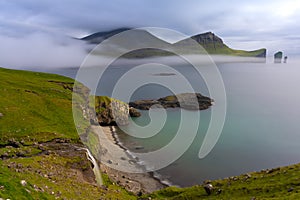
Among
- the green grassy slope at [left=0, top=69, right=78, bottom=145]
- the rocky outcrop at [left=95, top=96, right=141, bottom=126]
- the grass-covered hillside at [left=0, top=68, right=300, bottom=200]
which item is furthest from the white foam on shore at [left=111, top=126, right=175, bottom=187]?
the green grassy slope at [left=0, top=69, right=78, bottom=145]

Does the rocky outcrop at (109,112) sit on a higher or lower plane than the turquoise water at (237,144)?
higher

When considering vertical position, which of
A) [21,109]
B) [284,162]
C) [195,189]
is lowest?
[284,162]

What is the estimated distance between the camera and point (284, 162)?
68688 mm

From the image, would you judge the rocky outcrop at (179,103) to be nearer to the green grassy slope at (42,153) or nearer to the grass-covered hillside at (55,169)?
the green grassy slope at (42,153)

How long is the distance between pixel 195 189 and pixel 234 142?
5253 centimetres

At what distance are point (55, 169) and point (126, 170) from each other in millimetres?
28812

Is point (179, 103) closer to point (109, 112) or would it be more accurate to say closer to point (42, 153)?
point (109, 112)

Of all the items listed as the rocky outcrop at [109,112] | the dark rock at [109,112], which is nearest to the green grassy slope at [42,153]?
the rocky outcrop at [109,112]

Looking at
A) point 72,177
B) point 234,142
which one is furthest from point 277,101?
point 72,177

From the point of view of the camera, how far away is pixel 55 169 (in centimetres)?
3322

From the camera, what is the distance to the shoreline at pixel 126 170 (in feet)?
168

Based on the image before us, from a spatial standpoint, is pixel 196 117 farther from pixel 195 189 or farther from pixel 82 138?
pixel 195 189

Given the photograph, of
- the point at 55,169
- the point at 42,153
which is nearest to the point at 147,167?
the point at 42,153

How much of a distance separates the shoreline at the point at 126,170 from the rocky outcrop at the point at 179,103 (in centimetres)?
6240
